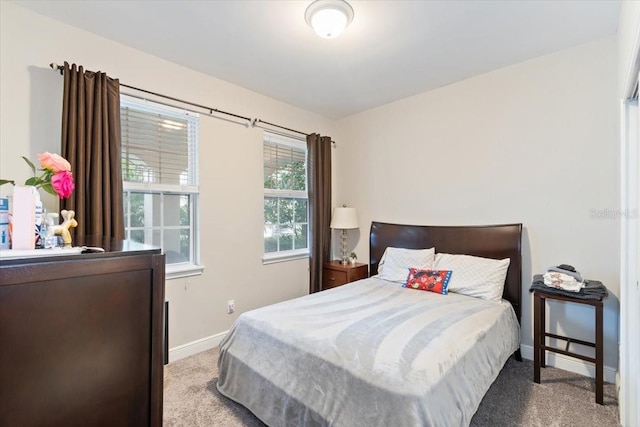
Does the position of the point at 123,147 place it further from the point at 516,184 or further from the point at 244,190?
the point at 516,184

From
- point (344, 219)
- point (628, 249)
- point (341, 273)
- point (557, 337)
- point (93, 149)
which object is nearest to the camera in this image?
point (628, 249)

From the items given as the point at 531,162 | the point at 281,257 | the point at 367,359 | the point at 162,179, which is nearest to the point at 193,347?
the point at 281,257

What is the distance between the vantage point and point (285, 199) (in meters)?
3.76

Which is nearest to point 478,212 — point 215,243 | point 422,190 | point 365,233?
point 422,190

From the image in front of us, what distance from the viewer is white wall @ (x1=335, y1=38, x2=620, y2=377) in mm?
2359

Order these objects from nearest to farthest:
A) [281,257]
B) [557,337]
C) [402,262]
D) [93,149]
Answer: [93,149] < [557,337] < [402,262] < [281,257]

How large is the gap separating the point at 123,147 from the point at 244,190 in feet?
3.68

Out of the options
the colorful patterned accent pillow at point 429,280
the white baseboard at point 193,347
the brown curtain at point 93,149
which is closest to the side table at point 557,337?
the colorful patterned accent pillow at point 429,280

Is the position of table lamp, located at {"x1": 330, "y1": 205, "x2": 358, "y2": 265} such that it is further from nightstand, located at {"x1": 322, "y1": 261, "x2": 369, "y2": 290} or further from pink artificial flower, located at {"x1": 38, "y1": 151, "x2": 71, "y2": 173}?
pink artificial flower, located at {"x1": 38, "y1": 151, "x2": 71, "y2": 173}

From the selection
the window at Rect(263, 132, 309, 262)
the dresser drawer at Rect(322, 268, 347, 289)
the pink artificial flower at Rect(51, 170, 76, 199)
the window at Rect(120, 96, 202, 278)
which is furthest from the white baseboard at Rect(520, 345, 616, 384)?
the pink artificial flower at Rect(51, 170, 76, 199)

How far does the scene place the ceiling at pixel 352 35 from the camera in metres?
1.99

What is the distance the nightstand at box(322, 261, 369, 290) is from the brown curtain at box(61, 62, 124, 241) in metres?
2.25

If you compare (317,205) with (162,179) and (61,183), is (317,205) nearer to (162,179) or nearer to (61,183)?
(162,179)

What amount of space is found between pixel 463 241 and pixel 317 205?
1.69 metres
